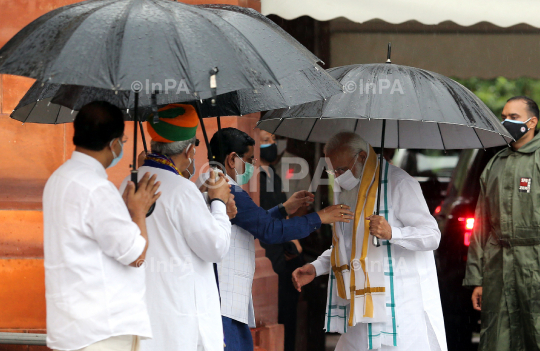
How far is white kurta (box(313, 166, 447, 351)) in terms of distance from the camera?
3816mm

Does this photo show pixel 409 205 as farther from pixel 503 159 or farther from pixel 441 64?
pixel 441 64

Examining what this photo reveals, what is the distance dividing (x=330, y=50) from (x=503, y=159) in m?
3.51

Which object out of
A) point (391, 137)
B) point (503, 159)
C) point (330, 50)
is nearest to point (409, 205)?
point (391, 137)

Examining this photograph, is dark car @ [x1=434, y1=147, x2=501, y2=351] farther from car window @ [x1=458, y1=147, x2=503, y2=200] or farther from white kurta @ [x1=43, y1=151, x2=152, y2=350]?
white kurta @ [x1=43, y1=151, x2=152, y2=350]

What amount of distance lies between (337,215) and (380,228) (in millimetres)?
264

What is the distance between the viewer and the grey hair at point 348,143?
3.99m

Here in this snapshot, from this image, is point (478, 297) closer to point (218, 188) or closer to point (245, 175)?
point (245, 175)

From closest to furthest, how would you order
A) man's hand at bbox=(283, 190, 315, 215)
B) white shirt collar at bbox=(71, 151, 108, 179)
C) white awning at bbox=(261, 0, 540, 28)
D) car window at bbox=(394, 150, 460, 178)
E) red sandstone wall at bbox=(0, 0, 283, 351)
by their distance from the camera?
white shirt collar at bbox=(71, 151, 108, 179)
man's hand at bbox=(283, 190, 315, 215)
red sandstone wall at bbox=(0, 0, 283, 351)
white awning at bbox=(261, 0, 540, 28)
car window at bbox=(394, 150, 460, 178)

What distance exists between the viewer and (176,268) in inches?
120

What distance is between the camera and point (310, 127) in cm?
461

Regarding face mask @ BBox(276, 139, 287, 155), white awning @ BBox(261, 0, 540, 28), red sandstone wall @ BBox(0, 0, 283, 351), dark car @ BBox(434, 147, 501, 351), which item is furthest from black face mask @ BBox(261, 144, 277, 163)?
dark car @ BBox(434, 147, 501, 351)

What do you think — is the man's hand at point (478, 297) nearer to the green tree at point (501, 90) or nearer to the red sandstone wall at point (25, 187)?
the red sandstone wall at point (25, 187)

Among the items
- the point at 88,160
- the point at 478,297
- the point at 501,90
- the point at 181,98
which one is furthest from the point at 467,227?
the point at 501,90

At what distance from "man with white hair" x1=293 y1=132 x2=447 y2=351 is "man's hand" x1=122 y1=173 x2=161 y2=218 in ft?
4.81
